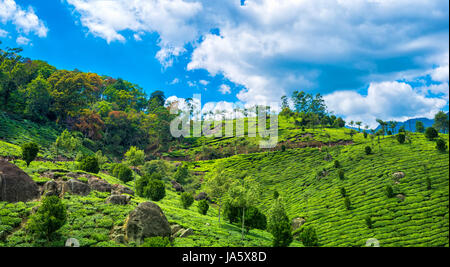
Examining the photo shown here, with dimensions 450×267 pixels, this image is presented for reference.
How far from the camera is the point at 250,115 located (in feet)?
632

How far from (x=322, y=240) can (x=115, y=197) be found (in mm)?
34326

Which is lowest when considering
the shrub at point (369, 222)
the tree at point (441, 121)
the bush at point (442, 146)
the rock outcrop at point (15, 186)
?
the shrub at point (369, 222)

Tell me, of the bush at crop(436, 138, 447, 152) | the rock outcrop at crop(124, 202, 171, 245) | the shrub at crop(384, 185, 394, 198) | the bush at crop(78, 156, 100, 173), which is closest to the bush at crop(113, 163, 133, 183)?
the bush at crop(78, 156, 100, 173)

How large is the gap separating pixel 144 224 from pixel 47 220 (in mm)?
8114

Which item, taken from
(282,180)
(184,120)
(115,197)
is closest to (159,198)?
(115,197)

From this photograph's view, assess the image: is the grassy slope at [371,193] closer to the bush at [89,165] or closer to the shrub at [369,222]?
the shrub at [369,222]

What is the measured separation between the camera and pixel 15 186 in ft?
89.3

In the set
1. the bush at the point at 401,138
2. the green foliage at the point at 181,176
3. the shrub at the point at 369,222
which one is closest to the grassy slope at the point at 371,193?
A: the shrub at the point at 369,222

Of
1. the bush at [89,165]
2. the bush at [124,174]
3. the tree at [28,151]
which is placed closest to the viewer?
the tree at [28,151]

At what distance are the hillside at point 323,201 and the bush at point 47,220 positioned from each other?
1.04 m

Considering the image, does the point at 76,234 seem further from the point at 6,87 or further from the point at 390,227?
the point at 6,87

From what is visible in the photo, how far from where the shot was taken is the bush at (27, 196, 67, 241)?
2005 cm

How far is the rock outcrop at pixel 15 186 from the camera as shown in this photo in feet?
85.2
